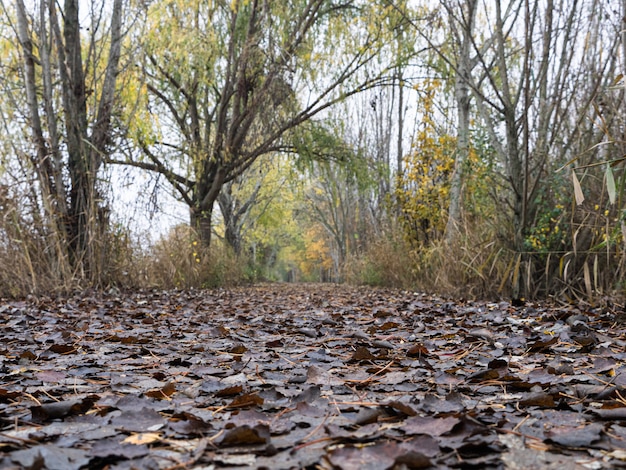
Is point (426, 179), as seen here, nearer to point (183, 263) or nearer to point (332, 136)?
point (332, 136)

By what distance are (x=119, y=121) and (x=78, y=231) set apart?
1.64 m

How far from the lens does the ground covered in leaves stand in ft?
3.59

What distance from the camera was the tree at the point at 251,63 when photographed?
8555 millimetres

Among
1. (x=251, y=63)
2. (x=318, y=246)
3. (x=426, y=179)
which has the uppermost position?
(x=251, y=63)

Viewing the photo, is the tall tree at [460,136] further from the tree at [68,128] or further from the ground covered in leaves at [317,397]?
the tree at [68,128]

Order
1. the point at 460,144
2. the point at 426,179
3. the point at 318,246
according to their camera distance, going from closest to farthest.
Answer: the point at 460,144
the point at 426,179
the point at 318,246

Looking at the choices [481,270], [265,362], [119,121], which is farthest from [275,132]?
[265,362]

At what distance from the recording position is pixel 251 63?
9.02m

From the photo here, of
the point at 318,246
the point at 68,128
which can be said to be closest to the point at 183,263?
the point at 68,128

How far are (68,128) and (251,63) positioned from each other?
12.2 feet

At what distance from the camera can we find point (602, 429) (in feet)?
3.92

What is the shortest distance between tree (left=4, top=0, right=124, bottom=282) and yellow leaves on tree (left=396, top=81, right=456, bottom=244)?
4.86 metres

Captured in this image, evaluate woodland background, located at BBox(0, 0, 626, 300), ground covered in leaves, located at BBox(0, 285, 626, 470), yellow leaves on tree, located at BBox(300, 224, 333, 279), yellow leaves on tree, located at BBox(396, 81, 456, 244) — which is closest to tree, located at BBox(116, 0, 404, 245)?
woodland background, located at BBox(0, 0, 626, 300)

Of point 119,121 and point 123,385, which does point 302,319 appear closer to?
point 123,385
